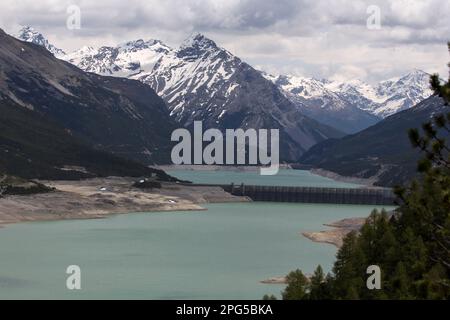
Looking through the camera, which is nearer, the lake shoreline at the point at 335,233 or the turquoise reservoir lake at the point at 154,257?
the turquoise reservoir lake at the point at 154,257

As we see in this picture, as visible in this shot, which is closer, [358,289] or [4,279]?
[358,289]

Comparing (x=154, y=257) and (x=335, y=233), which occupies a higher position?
(x=335, y=233)

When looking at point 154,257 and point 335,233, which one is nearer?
point 154,257

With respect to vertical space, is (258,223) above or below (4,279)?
above

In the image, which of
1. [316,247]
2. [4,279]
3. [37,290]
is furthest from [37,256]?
[316,247]

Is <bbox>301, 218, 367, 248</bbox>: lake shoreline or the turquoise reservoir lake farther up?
<bbox>301, 218, 367, 248</bbox>: lake shoreline

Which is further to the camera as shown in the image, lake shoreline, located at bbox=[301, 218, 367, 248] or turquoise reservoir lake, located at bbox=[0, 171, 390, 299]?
lake shoreline, located at bbox=[301, 218, 367, 248]
